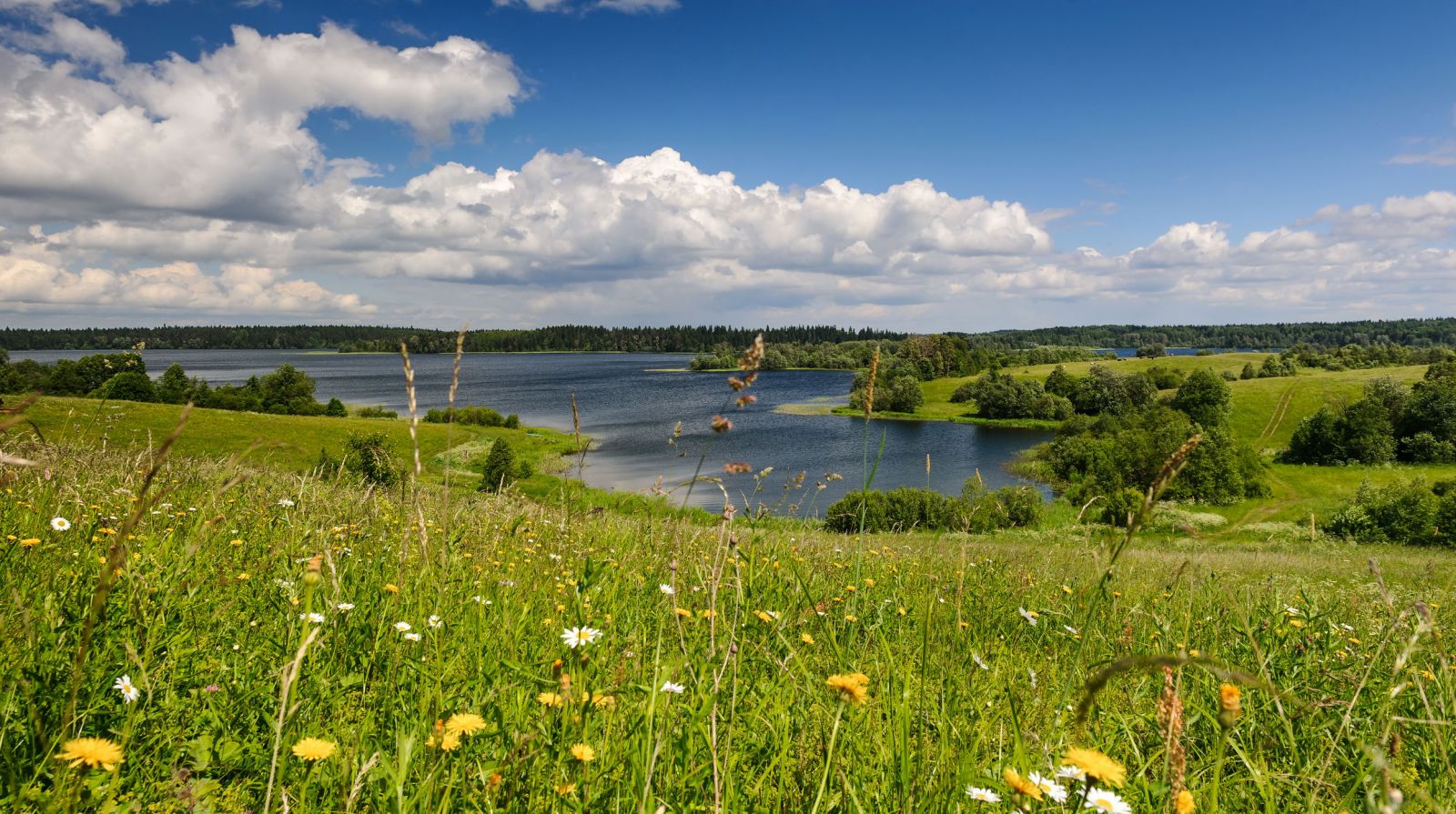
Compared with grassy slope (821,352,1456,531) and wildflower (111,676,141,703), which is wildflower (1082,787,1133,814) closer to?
wildflower (111,676,141,703)

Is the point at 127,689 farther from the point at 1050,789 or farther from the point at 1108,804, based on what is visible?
the point at 1108,804

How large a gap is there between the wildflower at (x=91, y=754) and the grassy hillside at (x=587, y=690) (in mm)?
12

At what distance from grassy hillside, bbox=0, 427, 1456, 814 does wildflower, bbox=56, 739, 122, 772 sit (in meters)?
0.01

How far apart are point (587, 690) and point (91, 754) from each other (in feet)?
3.59

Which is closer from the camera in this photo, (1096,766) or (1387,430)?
(1096,766)

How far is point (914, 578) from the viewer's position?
18.8ft

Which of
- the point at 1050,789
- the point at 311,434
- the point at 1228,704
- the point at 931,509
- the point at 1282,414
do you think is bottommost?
the point at 931,509

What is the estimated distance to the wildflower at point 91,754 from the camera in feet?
4.52

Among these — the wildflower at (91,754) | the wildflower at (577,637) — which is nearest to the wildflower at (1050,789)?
the wildflower at (577,637)

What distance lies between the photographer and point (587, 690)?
210 cm

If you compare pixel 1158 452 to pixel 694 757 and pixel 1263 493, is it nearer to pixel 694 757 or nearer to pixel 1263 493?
pixel 1263 493

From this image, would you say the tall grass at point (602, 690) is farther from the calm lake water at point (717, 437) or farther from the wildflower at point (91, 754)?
the calm lake water at point (717, 437)

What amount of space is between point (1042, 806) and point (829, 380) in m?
172

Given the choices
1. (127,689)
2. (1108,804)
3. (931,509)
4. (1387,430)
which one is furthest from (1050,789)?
(1387,430)
